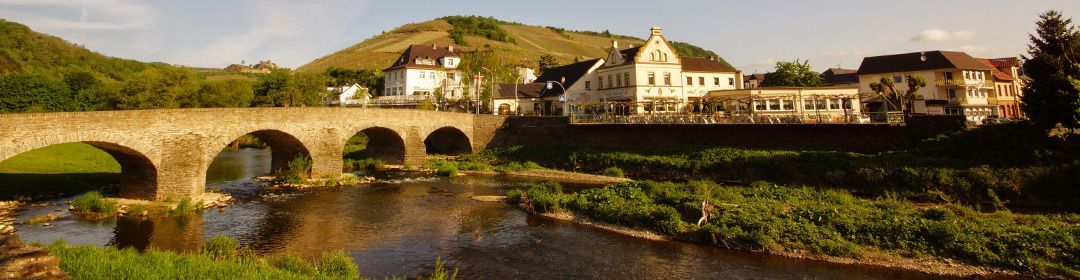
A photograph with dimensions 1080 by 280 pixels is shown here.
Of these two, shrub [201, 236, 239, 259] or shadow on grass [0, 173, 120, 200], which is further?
shadow on grass [0, 173, 120, 200]

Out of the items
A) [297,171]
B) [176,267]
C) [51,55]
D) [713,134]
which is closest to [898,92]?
[713,134]

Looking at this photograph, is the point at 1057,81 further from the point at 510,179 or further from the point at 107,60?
the point at 107,60

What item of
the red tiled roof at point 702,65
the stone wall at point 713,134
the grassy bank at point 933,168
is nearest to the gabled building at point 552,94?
the stone wall at point 713,134

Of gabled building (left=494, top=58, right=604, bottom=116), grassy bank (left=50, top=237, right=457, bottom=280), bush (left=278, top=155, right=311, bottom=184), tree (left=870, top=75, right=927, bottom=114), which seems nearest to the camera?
grassy bank (left=50, top=237, right=457, bottom=280)

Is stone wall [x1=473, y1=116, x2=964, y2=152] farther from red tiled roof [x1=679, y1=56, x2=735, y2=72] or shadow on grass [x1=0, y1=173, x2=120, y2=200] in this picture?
shadow on grass [x1=0, y1=173, x2=120, y2=200]

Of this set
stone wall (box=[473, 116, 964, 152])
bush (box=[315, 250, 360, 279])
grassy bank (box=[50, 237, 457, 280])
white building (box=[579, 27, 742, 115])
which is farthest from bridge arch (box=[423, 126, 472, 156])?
grassy bank (box=[50, 237, 457, 280])

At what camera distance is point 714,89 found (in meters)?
56.9

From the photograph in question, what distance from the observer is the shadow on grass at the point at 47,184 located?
26.0 m

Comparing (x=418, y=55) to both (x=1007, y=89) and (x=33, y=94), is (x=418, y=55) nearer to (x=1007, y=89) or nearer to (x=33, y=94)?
(x=33, y=94)

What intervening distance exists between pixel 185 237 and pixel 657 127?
3404 centimetres

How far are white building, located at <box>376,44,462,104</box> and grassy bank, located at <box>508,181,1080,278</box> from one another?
54470mm

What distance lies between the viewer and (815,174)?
3156cm

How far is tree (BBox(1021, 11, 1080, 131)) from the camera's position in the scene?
25438 millimetres

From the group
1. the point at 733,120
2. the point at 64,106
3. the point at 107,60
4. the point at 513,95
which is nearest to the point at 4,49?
the point at 107,60
